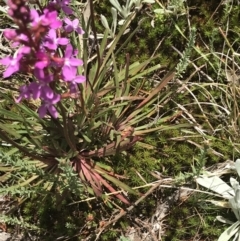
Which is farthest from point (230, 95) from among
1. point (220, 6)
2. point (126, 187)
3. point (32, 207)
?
point (32, 207)

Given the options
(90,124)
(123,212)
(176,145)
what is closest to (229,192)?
(176,145)

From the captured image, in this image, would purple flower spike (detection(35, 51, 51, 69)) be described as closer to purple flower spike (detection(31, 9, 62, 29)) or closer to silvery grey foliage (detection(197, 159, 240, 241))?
purple flower spike (detection(31, 9, 62, 29))

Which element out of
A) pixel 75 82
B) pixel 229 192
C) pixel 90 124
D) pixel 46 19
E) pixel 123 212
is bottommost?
pixel 123 212

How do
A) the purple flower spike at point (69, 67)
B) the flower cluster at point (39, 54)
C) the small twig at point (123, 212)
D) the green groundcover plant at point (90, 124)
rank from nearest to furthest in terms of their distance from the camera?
the flower cluster at point (39, 54), the purple flower spike at point (69, 67), the green groundcover plant at point (90, 124), the small twig at point (123, 212)

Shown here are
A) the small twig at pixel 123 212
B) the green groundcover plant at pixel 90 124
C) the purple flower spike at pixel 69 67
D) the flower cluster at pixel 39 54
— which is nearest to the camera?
the flower cluster at pixel 39 54

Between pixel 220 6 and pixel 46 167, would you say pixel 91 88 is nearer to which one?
pixel 46 167

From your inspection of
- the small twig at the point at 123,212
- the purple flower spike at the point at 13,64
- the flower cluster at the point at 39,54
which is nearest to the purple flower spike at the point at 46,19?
the flower cluster at the point at 39,54

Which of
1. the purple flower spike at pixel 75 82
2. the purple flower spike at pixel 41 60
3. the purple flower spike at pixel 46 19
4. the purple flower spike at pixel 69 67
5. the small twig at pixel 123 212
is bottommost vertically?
the small twig at pixel 123 212

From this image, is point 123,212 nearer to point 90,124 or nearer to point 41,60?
point 90,124

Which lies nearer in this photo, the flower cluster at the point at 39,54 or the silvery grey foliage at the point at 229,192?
the flower cluster at the point at 39,54

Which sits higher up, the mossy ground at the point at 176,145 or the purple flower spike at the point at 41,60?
the purple flower spike at the point at 41,60

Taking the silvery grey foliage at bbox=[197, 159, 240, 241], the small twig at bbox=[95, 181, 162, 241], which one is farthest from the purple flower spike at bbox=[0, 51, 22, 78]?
the silvery grey foliage at bbox=[197, 159, 240, 241]

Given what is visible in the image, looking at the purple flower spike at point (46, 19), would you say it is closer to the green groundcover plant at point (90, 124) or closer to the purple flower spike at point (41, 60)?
the purple flower spike at point (41, 60)
